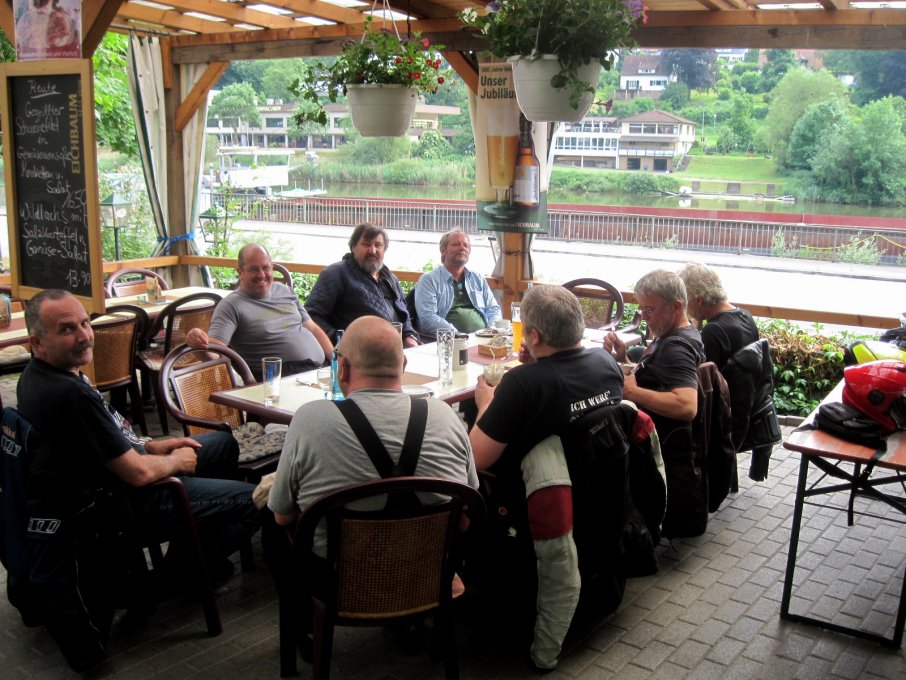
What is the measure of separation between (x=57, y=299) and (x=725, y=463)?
276 centimetres

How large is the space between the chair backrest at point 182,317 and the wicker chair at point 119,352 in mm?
145

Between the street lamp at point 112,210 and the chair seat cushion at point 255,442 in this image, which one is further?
the street lamp at point 112,210

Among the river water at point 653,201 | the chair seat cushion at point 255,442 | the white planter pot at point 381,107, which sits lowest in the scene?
the chair seat cushion at point 255,442

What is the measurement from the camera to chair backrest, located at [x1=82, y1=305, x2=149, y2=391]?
16.2 feet

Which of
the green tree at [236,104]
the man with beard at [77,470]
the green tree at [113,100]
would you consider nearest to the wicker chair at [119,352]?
the man with beard at [77,470]

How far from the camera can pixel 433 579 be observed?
8.29 ft

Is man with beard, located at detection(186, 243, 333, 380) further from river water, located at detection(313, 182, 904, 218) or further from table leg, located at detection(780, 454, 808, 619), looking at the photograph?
river water, located at detection(313, 182, 904, 218)

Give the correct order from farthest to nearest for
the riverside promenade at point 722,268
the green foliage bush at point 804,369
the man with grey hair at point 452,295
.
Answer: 1. the riverside promenade at point 722,268
2. the green foliage bush at point 804,369
3. the man with grey hair at point 452,295

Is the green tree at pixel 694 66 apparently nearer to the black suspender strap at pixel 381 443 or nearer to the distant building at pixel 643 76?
the distant building at pixel 643 76

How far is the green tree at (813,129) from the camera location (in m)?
6.62

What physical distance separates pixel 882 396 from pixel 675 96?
4.30m

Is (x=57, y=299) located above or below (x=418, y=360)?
above

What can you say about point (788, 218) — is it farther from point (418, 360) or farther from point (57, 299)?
point (57, 299)

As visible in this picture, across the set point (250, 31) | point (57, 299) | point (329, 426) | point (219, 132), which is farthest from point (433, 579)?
point (219, 132)
